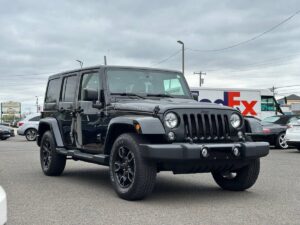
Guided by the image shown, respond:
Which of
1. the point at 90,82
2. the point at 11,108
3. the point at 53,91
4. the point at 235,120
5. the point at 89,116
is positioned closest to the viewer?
the point at 235,120

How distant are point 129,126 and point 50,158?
3.10 meters

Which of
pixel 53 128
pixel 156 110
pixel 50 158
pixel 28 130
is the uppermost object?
pixel 156 110

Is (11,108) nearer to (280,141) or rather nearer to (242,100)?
(242,100)

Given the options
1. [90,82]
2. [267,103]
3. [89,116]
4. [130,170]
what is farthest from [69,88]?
[267,103]

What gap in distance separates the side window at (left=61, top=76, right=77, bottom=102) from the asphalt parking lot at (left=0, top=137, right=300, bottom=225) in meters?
1.51

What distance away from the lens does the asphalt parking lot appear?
536cm

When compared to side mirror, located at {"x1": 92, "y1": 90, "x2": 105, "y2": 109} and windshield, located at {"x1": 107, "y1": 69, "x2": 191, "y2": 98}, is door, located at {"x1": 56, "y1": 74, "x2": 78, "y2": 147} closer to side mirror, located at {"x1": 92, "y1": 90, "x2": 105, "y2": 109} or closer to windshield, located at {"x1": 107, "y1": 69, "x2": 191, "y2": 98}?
side mirror, located at {"x1": 92, "y1": 90, "x2": 105, "y2": 109}

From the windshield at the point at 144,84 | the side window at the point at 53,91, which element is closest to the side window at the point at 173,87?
the windshield at the point at 144,84

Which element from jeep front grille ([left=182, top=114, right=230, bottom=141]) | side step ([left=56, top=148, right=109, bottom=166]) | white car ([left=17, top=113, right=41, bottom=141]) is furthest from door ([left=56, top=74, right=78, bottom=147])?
white car ([left=17, top=113, right=41, bottom=141])

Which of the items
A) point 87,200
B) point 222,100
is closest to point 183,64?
point 222,100

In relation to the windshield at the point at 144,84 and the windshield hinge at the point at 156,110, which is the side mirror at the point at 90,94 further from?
the windshield hinge at the point at 156,110

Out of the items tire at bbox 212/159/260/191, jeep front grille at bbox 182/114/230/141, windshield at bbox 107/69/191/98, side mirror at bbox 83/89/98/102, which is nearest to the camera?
jeep front grille at bbox 182/114/230/141

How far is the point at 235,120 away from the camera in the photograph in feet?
22.5

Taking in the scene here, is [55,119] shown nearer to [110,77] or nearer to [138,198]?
[110,77]
